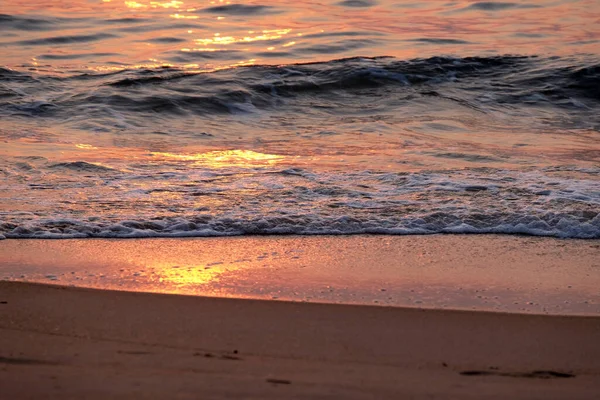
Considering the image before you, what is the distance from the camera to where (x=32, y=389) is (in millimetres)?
2740

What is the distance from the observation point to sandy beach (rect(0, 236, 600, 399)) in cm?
284

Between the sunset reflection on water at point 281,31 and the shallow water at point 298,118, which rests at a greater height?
the sunset reflection on water at point 281,31

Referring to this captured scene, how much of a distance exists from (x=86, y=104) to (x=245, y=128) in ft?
7.77

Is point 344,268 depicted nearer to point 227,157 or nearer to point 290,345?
point 290,345

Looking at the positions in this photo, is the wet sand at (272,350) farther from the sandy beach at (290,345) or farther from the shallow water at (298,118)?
the shallow water at (298,118)

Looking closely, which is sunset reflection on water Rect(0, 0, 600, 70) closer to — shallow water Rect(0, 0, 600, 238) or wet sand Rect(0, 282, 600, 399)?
shallow water Rect(0, 0, 600, 238)

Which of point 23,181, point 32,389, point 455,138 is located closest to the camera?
point 32,389

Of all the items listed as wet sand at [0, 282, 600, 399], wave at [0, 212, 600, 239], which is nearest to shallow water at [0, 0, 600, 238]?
wave at [0, 212, 600, 239]

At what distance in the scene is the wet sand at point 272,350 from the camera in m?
2.83

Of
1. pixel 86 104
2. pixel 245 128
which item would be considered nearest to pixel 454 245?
pixel 245 128

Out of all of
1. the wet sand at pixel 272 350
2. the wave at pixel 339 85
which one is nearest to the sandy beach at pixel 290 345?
the wet sand at pixel 272 350

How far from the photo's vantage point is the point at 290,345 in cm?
328

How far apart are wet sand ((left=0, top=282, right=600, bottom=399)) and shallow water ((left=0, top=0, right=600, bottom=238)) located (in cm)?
154

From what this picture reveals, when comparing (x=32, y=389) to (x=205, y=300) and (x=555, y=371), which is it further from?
(x=555, y=371)
